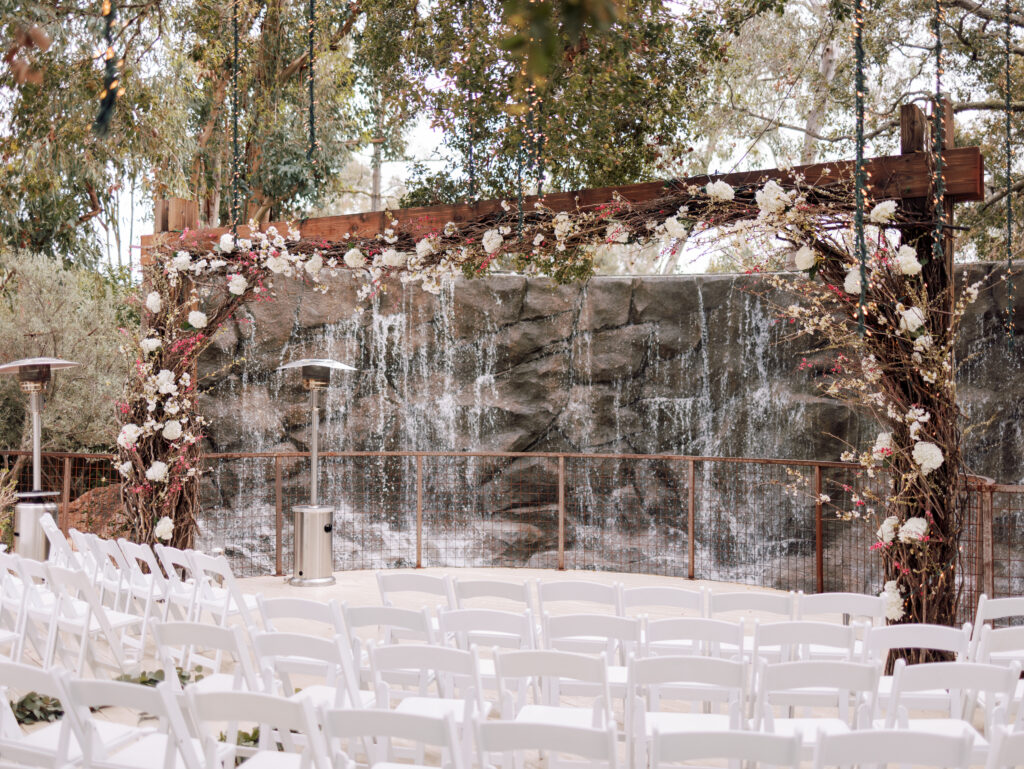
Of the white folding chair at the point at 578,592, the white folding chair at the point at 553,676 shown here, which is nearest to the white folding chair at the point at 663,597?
the white folding chair at the point at 578,592

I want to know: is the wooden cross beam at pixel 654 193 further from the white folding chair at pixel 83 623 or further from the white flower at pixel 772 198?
the white folding chair at pixel 83 623

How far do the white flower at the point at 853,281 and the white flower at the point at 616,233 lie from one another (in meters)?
1.56

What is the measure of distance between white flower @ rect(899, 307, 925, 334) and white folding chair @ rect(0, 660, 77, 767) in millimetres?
4288

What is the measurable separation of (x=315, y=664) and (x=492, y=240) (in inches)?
142

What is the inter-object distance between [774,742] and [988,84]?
10391 mm

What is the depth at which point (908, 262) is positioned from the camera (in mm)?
4926

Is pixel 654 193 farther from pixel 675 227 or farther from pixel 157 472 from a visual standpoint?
pixel 157 472

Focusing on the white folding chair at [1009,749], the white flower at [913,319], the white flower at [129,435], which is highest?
the white flower at [913,319]

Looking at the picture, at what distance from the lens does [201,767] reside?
2.84 meters

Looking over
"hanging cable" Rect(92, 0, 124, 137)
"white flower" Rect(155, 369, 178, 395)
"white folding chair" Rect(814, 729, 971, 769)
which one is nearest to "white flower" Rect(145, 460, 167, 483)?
"white flower" Rect(155, 369, 178, 395)

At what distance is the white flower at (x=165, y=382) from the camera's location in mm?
7566

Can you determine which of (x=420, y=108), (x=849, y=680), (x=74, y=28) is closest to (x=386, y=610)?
(x=849, y=680)

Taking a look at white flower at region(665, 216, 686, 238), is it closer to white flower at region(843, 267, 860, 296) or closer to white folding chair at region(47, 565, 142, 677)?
white flower at region(843, 267, 860, 296)

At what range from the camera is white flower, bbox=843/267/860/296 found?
5.09 metres
